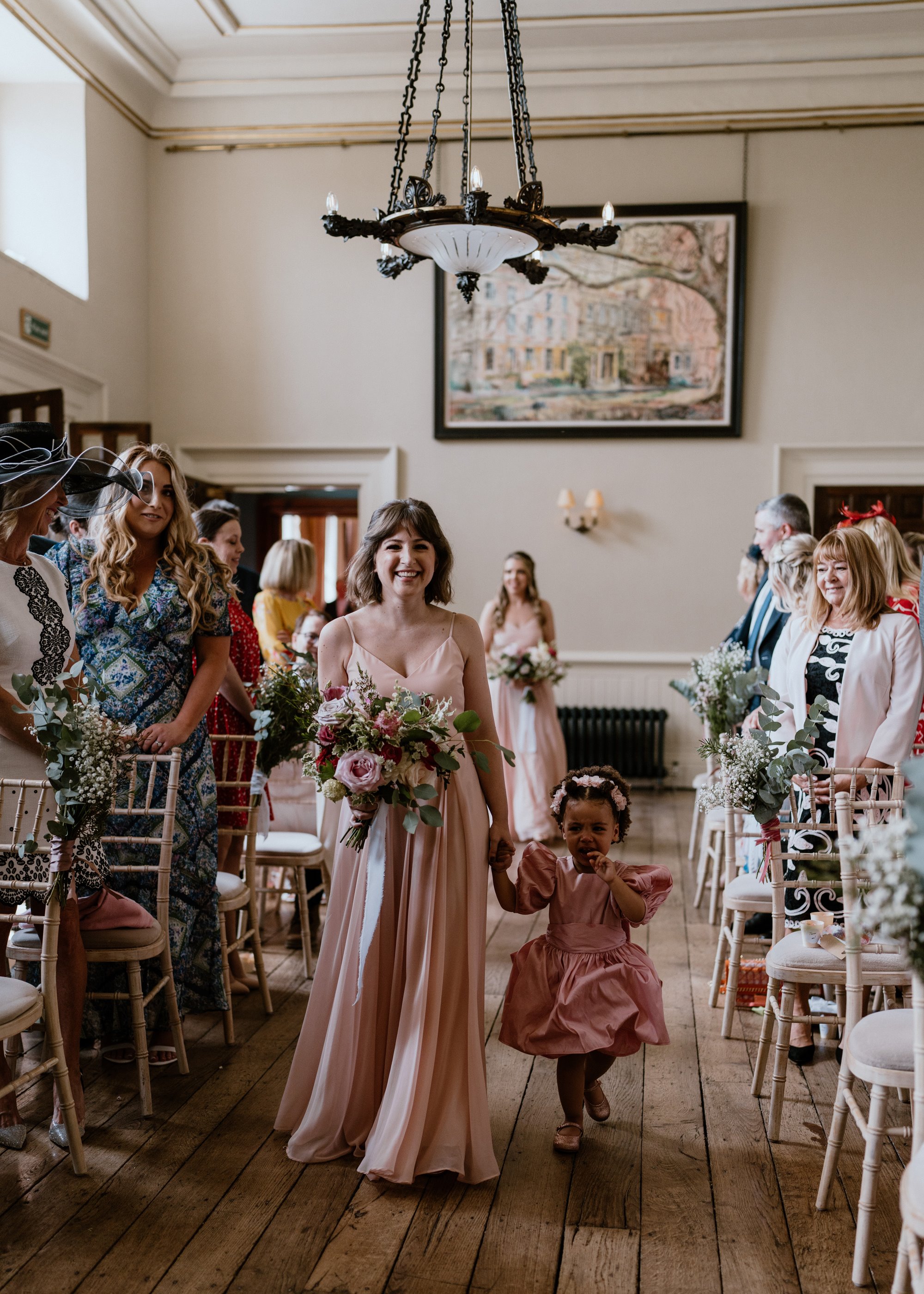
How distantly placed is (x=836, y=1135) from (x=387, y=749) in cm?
154

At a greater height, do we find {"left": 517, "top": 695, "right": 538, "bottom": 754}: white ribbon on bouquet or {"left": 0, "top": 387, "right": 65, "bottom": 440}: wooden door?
{"left": 0, "top": 387, "right": 65, "bottom": 440}: wooden door

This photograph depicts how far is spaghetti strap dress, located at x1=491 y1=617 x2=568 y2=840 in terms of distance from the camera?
7.43 m

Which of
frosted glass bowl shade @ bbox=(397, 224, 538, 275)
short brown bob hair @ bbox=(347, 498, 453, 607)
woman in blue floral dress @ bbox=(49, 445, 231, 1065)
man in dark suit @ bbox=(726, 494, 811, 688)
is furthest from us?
man in dark suit @ bbox=(726, 494, 811, 688)

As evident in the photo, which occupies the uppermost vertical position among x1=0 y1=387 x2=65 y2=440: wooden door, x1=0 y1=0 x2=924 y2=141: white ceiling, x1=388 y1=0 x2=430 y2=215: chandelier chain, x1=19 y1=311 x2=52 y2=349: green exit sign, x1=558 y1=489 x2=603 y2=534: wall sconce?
x1=0 y1=0 x2=924 y2=141: white ceiling

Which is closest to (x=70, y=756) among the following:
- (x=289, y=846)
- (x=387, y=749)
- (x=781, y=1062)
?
(x=387, y=749)

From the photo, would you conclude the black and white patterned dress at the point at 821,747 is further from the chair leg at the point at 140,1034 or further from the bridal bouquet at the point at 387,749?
the chair leg at the point at 140,1034

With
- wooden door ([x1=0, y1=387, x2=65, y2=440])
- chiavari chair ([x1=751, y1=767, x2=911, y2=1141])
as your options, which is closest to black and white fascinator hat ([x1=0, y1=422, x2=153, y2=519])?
chiavari chair ([x1=751, y1=767, x2=911, y2=1141])

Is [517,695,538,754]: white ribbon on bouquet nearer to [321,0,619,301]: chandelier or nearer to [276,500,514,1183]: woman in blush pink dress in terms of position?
[321,0,619,301]: chandelier

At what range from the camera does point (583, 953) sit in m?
3.19

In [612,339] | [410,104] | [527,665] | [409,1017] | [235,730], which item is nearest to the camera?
[409,1017]

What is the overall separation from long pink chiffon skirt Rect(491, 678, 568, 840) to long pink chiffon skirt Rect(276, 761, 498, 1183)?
4.28 metres

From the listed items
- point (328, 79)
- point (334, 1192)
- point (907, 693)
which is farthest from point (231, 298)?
point (334, 1192)

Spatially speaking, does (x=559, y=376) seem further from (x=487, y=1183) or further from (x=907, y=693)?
(x=487, y=1183)

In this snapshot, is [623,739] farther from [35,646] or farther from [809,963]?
[35,646]
